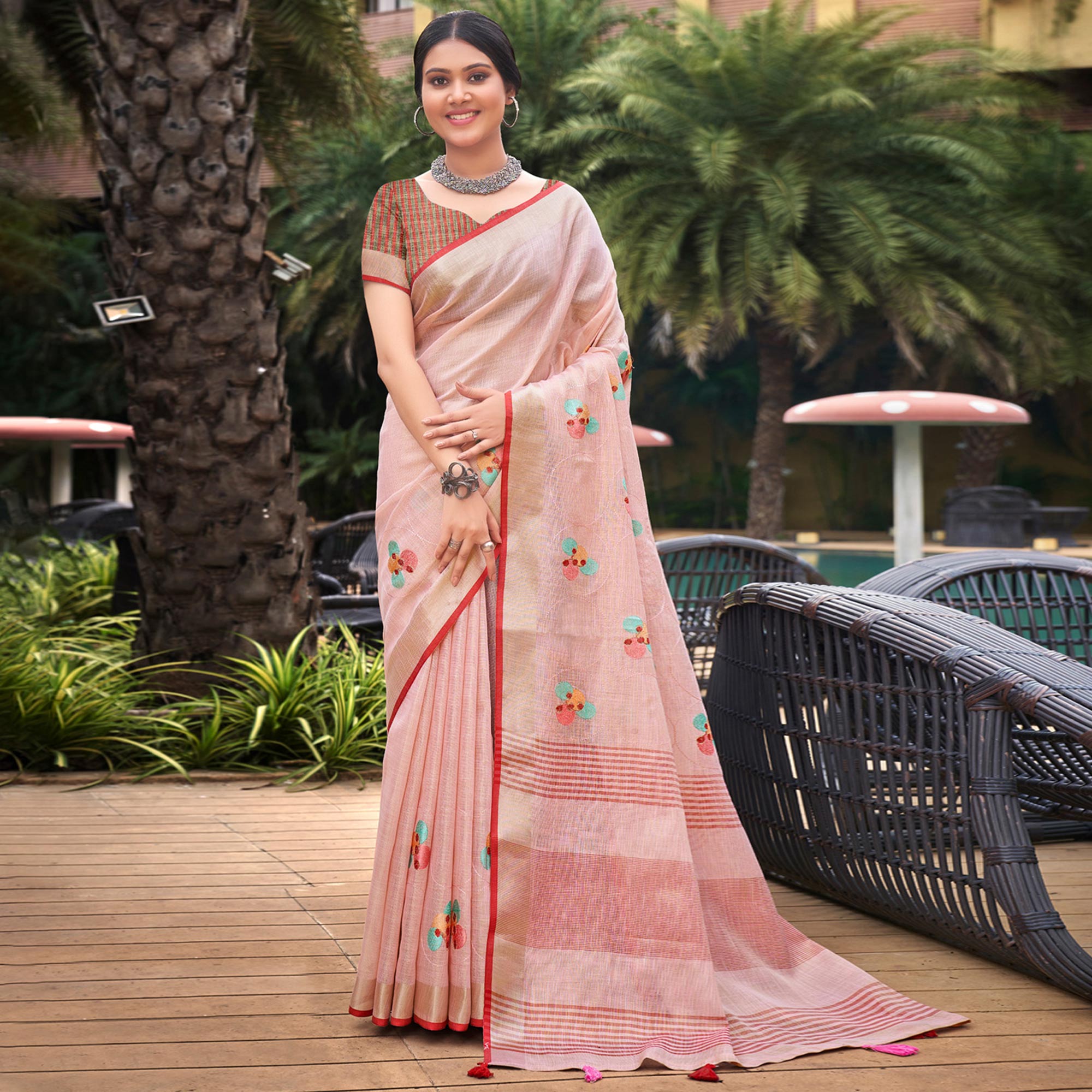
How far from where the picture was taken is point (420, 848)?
1.92m

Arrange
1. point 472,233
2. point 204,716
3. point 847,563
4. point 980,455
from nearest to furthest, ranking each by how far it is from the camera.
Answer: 1. point 472,233
2. point 204,716
3. point 847,563
4. point 980,455

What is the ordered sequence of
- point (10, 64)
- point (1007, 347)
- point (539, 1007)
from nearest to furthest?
point (539, 1007) → point (10, 64) → point (1007, 347)

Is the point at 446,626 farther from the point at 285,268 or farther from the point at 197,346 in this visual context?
the point at 285,268

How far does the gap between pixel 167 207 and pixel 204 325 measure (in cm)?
45

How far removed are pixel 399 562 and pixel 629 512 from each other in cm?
39

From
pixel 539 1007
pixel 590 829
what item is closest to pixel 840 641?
pixel 590 829

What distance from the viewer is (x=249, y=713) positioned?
4207 millimetres

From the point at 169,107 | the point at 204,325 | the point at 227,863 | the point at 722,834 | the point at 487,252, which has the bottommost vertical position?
the point at 227,863

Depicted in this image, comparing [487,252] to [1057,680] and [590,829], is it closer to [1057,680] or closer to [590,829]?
[590,829]

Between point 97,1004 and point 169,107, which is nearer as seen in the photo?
point 97,1004

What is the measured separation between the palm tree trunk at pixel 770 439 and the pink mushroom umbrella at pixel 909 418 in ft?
21.5

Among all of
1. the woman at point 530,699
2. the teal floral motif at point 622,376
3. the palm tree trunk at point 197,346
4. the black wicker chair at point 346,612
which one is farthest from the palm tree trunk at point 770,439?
the woman at point 530,699

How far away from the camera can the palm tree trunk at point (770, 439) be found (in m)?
16.5

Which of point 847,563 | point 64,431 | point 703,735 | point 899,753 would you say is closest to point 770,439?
point 847,563
